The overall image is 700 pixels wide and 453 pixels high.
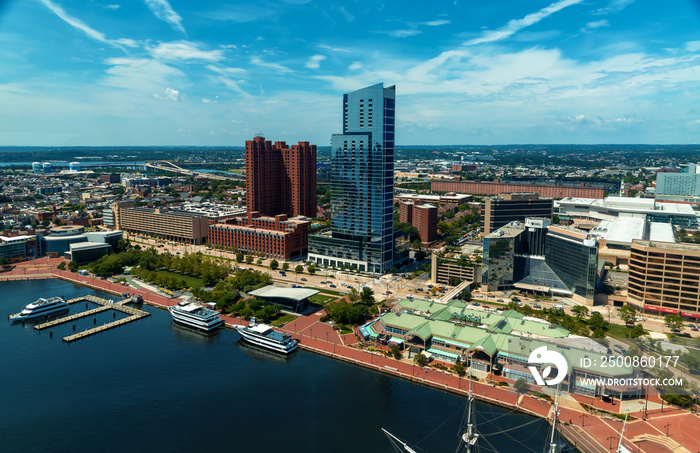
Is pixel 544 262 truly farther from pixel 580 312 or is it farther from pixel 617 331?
pixel 617 331

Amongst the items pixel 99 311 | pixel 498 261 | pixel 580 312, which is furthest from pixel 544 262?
pixel 99 311

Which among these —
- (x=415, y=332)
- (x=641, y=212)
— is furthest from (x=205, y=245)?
(x=641, y=212)

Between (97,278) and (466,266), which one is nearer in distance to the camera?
(466,266)

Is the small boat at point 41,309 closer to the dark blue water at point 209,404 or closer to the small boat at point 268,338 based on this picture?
the dark blue water at point 209,404

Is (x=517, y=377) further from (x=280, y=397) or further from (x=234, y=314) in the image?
(x=234, y=314)

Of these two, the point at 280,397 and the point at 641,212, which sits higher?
the point at 641,212

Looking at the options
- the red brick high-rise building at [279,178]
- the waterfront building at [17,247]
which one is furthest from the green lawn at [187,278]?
the red brick high-rise building at [279,178]

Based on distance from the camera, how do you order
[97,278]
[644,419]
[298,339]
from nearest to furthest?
[644,419], [298,339], [97,278]
